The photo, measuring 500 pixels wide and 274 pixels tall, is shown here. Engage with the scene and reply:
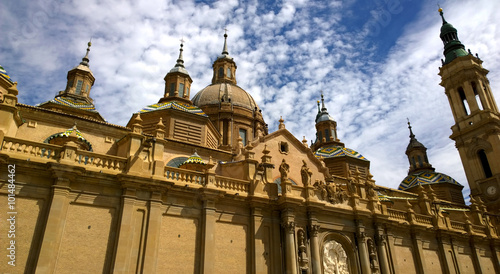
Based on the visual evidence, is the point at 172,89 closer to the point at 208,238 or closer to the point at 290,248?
the point at 208,238

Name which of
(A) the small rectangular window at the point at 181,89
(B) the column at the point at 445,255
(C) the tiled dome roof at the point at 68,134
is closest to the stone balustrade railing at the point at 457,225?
(B) the column at the point at 445,255

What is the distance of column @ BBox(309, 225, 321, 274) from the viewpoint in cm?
2039

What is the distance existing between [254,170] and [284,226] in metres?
3.56

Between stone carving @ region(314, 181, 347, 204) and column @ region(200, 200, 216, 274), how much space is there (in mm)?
7556

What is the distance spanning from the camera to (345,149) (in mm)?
42812

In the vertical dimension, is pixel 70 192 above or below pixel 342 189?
below

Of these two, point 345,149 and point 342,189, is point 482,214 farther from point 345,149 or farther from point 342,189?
point 342,189

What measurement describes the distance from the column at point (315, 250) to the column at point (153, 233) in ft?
28.3

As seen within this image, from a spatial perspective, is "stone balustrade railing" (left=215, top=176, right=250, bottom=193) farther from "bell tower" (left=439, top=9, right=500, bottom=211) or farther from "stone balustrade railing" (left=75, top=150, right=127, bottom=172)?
"bell tower" (left=439, top=9, right=500, bottom=211)

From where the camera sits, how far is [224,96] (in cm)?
4628

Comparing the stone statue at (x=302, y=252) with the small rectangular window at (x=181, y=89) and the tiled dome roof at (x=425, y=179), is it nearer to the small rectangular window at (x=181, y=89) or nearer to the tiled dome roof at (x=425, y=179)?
the small rectangular window at (x=181, y=89)

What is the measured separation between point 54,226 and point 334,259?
14.9 metres

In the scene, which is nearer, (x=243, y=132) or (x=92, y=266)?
(x=92, y=266)

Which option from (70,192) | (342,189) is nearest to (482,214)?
(342,189)
